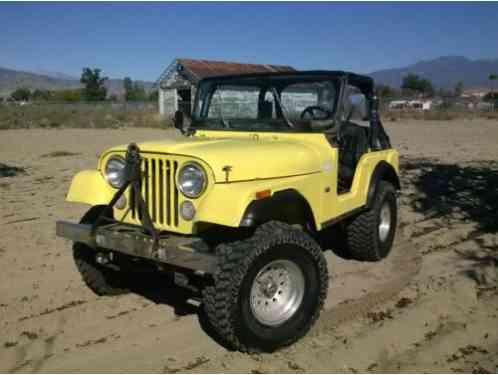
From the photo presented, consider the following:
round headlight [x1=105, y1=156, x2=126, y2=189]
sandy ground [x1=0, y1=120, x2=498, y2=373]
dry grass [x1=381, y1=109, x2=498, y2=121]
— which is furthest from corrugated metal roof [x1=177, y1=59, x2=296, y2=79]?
round headlight [x1=105, y1=156, x2=126, y2=189]

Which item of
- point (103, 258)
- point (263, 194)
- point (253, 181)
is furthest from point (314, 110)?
point (103, 258)

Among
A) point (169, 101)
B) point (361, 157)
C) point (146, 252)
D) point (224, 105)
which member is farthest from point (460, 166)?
point (169, 101)

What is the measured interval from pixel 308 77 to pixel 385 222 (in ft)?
6.60

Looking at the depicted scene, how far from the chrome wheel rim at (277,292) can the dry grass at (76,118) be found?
928 inches

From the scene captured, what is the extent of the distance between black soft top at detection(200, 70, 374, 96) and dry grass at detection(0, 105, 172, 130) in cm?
2190

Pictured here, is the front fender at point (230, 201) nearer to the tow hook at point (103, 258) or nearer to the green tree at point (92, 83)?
the tow hook at point (103, 258)

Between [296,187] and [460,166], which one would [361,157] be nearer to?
[296,187]

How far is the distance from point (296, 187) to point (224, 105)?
5.09 feet

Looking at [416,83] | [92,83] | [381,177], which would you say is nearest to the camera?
[381,177]

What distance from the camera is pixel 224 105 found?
5.05 metres

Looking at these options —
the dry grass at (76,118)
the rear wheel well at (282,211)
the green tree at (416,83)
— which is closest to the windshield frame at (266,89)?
the rear wheel well at (282,211)

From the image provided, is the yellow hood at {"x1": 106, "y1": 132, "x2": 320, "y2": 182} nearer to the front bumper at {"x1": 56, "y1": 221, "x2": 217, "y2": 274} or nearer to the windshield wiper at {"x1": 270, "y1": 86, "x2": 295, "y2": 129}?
the windshield wiper at {"x1": 270, "y1": 86, "x2": 295, "y2": 129}

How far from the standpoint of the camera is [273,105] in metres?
4.77

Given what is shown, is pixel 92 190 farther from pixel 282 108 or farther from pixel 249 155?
pixel 282 108
